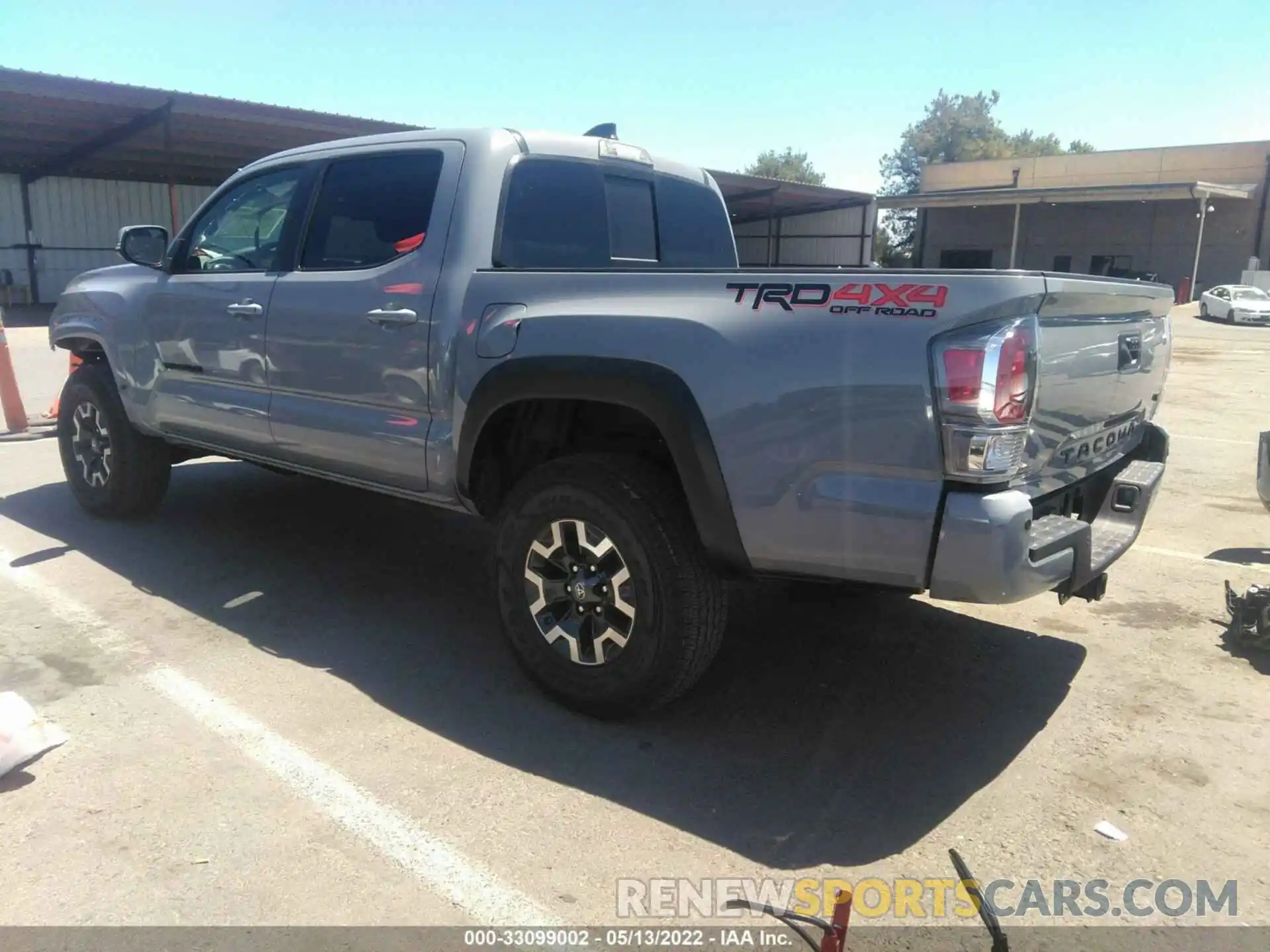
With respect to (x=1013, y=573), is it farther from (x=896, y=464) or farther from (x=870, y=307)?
(x=870, y=307)

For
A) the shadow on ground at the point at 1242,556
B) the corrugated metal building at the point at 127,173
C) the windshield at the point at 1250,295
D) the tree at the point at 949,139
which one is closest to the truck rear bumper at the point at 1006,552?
the shadow on ground at the point at 1242,556

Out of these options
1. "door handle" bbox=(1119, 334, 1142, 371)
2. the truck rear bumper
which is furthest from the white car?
the truck rear bumper

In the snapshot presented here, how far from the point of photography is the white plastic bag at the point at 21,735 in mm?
3057

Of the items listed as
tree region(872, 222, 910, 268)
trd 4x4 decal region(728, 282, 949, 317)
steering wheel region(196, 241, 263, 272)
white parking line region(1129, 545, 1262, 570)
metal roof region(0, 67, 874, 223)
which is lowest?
white parking line region(1129, 545, 1262, 570)

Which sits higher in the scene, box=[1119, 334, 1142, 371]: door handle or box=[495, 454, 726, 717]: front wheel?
box=[1119, 334, 1142, 371]: door handle

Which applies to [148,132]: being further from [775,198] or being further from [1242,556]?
[1242,556]

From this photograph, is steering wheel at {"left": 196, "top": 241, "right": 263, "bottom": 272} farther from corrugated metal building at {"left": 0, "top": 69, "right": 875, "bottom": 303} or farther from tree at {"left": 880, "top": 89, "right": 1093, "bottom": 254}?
tree at {"left": 880, "top": 89, "right": 1093, "bottom": 254}

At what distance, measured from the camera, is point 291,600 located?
4.66 meters

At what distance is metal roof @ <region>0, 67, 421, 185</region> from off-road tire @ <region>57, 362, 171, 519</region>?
11172 mm

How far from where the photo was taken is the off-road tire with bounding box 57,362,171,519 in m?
5.61

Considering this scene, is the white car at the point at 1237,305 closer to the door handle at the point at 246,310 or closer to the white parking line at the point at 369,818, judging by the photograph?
the door handle at the point at 246,310

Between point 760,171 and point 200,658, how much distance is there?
319 feet

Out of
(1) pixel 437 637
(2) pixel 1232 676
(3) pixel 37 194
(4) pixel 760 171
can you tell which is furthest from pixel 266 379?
(4) pixel 760 171

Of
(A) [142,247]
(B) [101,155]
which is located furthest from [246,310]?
(B) [101,155]
